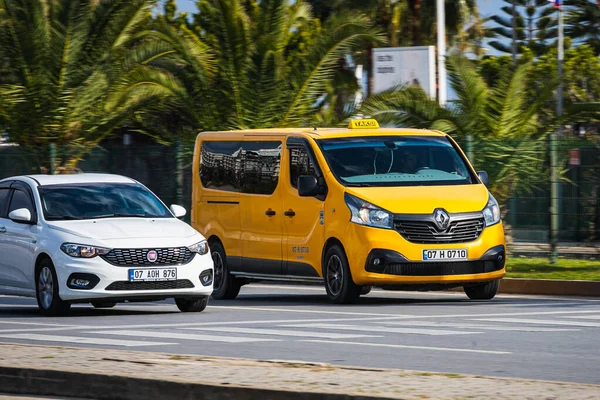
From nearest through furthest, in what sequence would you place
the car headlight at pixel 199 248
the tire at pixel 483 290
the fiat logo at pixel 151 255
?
the fiat logo at pixel 151 255
the car headlight at pixel 199 248
the tire at pixel 483 290

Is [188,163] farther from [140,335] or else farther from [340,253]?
[140,335]

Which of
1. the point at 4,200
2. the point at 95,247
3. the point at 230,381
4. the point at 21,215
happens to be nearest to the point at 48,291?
the point at 95,247

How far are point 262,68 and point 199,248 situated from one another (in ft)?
35.4

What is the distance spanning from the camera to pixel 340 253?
15539 mm

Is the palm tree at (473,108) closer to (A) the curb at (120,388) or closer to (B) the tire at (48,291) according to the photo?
(B) the tire at (48,291)

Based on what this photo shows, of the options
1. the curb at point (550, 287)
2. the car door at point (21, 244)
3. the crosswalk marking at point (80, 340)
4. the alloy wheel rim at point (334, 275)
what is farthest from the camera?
the curb at point (550, 287)

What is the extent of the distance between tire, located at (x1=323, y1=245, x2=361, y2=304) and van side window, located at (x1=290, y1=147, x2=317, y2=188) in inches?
41.3

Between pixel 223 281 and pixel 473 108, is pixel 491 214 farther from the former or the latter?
pixel 473 108

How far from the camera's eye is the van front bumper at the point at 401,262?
15.2 m

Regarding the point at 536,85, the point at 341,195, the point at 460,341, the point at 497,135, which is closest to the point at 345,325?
the point at 460,341

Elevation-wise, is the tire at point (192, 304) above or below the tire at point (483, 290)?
above

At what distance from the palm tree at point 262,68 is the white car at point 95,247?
937cm

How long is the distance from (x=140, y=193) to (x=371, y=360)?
6423 millimetres

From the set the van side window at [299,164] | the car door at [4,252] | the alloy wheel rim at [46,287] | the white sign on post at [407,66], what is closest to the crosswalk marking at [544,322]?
the van side window at [299,164]
